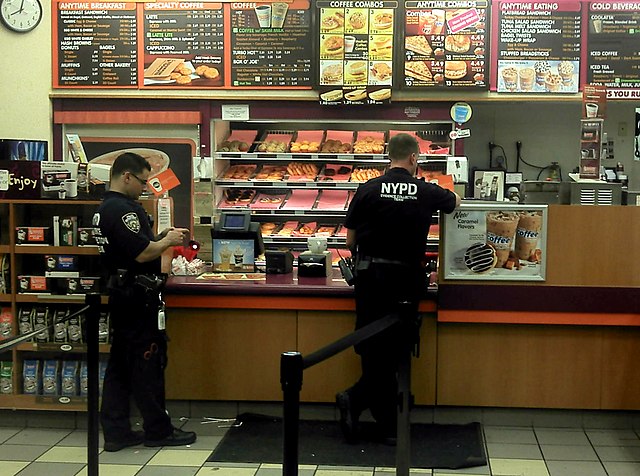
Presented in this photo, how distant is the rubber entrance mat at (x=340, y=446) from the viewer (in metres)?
4.86

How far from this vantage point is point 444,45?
23.5ft

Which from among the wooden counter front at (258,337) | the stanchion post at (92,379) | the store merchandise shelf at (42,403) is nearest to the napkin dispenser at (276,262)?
the wooden counter front at (258,337)

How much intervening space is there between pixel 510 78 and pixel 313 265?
8.80ft

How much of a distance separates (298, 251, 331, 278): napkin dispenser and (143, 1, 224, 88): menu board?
2288 millimetres

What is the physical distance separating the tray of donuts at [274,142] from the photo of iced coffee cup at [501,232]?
2.65m

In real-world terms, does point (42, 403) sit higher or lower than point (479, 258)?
lower

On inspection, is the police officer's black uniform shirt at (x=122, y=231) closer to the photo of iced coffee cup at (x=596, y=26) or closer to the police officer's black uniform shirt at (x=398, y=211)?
the police officer's black uniform shirt at (x=398, y=211)

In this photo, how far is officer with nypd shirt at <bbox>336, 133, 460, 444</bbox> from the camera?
16.3ft

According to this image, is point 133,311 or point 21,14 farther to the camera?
point 21,14

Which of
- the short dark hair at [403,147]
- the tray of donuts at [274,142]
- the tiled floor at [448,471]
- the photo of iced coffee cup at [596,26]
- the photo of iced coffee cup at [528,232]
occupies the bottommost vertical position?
the tiled floor at [448,471]

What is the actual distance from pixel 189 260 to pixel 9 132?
247 centimetres

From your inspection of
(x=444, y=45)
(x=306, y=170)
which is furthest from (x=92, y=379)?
(x=444, y=45)

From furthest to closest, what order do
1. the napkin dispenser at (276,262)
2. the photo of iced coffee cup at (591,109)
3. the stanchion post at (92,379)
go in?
1. the napkin dispenser at (276,262)
2. the photo of iced coffee cup at (591,109)
3. the stanchion post at (92,379)

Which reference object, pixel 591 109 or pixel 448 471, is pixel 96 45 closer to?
pixel 591 109
